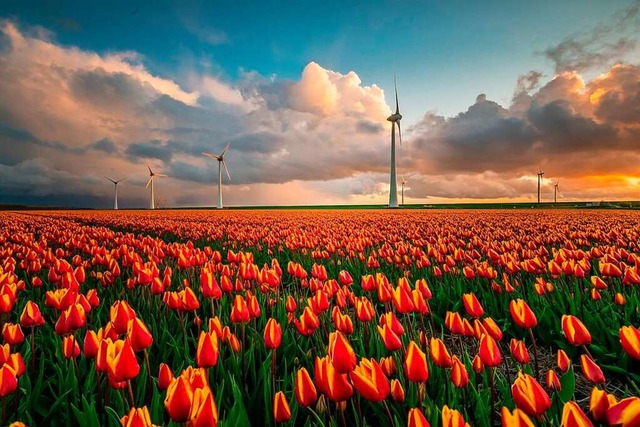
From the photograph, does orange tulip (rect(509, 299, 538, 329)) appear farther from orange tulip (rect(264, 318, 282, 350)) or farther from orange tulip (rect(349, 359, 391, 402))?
orange tulip (rect(264, 318, 282, 350))

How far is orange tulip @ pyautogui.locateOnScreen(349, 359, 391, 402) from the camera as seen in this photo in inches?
62.2

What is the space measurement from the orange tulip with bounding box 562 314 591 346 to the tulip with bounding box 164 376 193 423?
2.13 metres

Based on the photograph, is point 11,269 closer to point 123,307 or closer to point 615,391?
point 123,307

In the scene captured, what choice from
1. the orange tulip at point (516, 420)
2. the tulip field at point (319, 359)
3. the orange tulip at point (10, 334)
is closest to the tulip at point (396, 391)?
the tulip field at point (319, 359)

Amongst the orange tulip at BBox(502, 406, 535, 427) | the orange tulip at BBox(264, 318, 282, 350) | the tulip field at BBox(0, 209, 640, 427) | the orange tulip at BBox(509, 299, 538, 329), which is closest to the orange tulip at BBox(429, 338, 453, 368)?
the tulip field at BBox(0, 209, 640, 427)

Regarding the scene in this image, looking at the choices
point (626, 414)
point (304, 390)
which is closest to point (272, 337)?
point (304, 390)

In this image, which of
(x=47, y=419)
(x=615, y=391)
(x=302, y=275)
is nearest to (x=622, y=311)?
(x=615, y=391)

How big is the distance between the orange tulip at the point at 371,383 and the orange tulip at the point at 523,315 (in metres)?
1.30

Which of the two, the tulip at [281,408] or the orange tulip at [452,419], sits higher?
the orange tulip at [452,419]

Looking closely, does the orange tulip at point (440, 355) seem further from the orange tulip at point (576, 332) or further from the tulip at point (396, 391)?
the orange tulip at point (576, 332)

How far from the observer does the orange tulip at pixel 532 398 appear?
1.51 m

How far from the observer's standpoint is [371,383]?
5.23 feet

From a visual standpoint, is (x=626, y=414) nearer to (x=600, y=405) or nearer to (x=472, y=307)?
(x=600, y=405)

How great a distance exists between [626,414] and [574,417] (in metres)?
0.16
